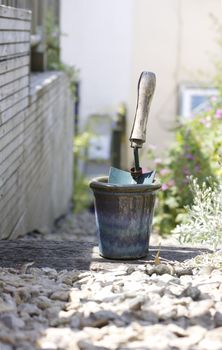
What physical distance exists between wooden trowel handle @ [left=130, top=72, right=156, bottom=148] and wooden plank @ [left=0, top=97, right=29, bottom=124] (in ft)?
3.47

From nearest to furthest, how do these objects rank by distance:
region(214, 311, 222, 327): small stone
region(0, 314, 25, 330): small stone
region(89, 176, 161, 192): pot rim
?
region(0, 314, 25, 330): small stone < region(214, 311, 222, 327): small stone < region(89, 176, 161, 192): pot rim

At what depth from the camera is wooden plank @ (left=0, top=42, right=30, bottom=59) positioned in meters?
5.16

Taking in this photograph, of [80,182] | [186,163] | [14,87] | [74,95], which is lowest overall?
[80,182]

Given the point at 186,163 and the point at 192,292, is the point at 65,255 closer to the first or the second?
the point at 192,292

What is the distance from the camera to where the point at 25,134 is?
247 inches

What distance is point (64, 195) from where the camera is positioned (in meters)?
10.8

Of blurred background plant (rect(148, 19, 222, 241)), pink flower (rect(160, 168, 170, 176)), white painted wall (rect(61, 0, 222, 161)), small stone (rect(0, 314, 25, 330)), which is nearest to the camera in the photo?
small stone (rect(0, 314, 25, 330))

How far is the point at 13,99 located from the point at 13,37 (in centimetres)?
46

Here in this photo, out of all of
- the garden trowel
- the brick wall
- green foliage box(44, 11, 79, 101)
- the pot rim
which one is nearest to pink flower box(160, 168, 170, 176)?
the brick wall

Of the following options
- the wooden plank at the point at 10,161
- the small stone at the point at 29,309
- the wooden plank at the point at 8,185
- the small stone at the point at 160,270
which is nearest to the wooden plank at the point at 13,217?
the wooden plank at the point at 8,185

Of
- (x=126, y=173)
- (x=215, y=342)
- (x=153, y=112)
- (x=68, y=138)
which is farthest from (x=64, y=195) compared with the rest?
(x=215, y=342)

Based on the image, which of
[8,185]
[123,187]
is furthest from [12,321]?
[8,185]

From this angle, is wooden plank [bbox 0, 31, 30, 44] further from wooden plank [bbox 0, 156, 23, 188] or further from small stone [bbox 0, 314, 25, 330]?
small stone [bbox 0, 314, 25, 330]

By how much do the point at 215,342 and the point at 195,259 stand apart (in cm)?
121
